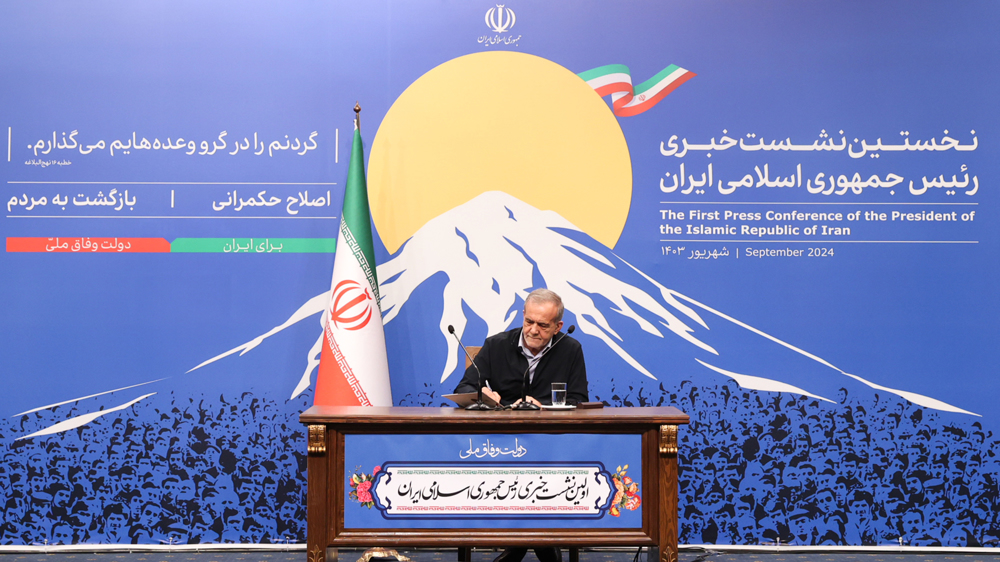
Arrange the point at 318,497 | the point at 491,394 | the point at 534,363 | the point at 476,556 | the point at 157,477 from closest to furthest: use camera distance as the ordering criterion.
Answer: the point at 318,497
the point at 491,394
the point at 534,363
the point at 476,556
the point at 157,477

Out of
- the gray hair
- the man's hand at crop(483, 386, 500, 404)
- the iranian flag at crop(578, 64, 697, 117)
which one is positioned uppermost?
the iranian flag at crop(578, 64, 697, 117)

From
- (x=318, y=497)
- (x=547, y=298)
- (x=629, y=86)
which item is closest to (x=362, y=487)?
(x=318, y=497)

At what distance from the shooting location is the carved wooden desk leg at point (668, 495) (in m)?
2.58

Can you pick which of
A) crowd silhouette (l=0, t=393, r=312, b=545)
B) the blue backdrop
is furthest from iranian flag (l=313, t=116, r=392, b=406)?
crowd silhouette (l=0, t=393, r=312, b=545)

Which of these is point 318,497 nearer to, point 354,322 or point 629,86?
point 354,322

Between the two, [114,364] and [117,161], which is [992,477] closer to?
[114,364]

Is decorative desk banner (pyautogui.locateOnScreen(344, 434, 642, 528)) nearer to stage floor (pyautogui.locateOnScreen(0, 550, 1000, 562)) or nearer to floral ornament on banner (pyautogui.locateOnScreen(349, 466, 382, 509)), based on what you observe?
floral ornament on banner (pyautogui.locateOnScreen(349, 466, 382, 509))

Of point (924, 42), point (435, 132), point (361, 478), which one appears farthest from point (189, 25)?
point (924, 42)

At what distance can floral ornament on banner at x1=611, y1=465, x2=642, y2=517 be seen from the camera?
103 inches

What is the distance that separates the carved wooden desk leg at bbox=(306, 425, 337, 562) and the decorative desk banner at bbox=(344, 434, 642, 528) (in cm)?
8

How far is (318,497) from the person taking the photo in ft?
8.44

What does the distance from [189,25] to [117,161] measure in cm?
83

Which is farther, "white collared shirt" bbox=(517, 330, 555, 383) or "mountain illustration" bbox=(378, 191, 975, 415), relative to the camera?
"mountain illustration" bbox=(378, 191, 975, 415)

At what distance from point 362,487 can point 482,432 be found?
474mm
